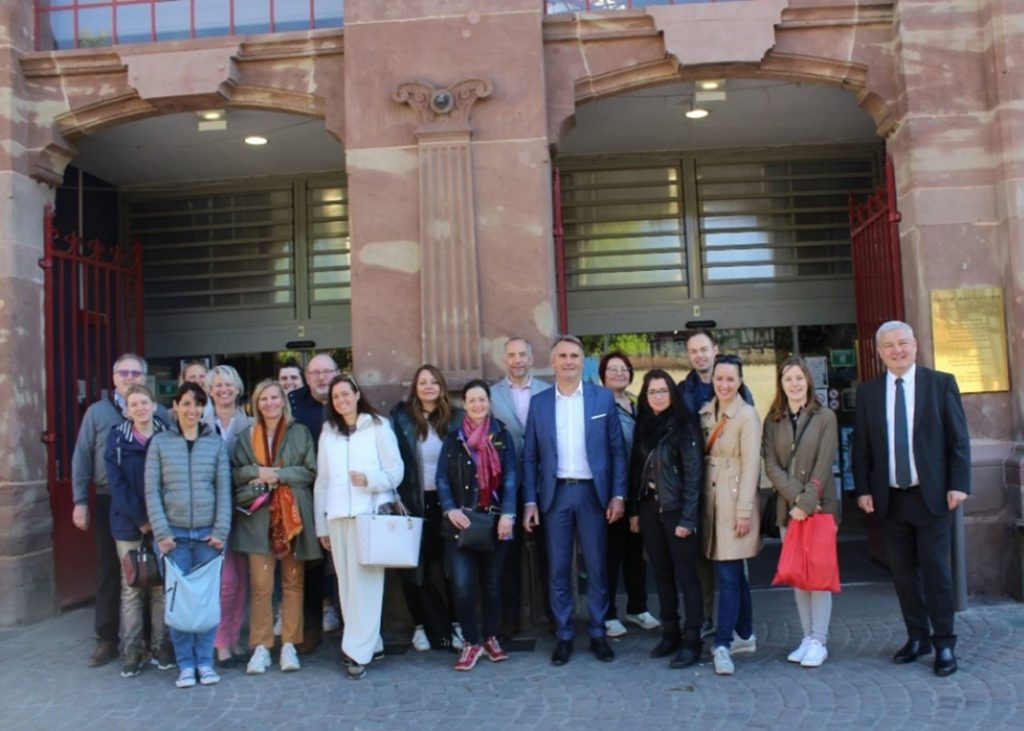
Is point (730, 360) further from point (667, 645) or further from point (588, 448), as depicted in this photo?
point (667, 645)

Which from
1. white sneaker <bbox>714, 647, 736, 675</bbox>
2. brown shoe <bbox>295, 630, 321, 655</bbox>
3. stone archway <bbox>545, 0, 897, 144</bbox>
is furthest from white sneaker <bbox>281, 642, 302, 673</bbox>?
stone archway <bbox>545, 0, 897, 144</bbox>

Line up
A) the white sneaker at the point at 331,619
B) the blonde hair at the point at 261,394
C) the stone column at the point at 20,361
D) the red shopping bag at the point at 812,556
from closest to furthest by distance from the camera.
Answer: the red shopping bag at the point at 812,556
the blonde hair at the point at 261,394
the white sneaker at the point at 331,619
the stone column at the point at 20,361

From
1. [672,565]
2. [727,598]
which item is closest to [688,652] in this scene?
[727,598]

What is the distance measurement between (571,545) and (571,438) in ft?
2.12

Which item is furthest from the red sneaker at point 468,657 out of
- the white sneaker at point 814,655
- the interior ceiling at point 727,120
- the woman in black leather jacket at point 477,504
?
the interior ceiling at point 727,120

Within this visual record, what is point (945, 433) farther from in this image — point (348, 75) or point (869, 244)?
point (348, 75)

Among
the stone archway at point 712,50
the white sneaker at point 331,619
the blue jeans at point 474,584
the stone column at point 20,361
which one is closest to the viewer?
the blue jeans at point 474,584

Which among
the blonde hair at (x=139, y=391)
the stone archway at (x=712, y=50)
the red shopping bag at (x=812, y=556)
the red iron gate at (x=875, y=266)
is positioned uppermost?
the stone archway at (x=712, y=50)

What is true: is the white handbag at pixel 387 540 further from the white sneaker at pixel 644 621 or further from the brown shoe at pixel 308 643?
the white sneaker at pixel 644 621

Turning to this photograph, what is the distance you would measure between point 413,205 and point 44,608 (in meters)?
4.11

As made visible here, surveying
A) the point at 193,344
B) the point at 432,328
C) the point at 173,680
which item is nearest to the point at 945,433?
the point at 432,328

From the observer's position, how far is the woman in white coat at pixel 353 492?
216 inches

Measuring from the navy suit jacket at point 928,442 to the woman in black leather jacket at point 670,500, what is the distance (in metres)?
1.01

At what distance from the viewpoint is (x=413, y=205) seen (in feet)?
22.1
